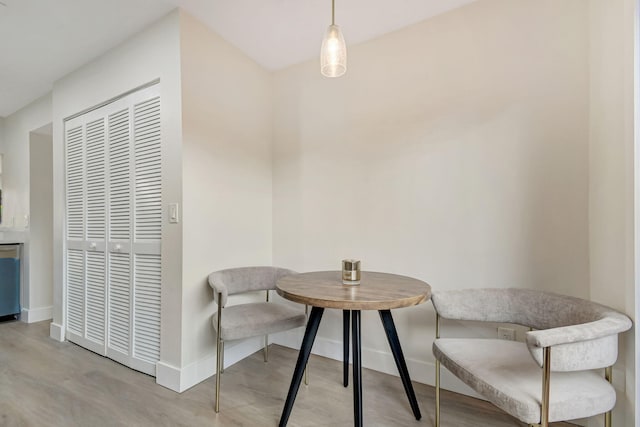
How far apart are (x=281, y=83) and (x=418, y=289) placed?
2.17 metres

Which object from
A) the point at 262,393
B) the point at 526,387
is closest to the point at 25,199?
the point at 262,393

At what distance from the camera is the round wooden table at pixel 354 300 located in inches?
47.9

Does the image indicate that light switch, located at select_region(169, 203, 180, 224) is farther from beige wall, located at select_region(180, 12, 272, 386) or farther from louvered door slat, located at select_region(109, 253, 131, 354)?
louvered door slat, located at select_region(109, 253, 131, 354)

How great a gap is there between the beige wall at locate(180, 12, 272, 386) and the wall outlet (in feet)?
5.97

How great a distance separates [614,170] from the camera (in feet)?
4.30

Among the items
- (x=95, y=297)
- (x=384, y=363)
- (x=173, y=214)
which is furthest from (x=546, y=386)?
(x=95, y=297)

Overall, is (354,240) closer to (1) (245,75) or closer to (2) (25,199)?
(1) (245,75)

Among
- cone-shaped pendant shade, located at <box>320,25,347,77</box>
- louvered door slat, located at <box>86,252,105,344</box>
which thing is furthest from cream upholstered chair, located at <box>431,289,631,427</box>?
louvered door slat, located at <box>86,252,105,344</box>

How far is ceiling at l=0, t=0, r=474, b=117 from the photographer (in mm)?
1880

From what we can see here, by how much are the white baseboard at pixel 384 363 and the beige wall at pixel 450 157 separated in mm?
30

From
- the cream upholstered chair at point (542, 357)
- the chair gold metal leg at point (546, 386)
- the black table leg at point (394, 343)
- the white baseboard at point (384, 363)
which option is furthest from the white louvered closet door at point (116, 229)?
the chair gold metal leg at point (546, 386)

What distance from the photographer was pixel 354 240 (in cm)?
227

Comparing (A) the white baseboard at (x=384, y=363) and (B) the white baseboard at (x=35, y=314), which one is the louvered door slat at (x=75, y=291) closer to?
(B) the white baseboard at (x=35, y=314)

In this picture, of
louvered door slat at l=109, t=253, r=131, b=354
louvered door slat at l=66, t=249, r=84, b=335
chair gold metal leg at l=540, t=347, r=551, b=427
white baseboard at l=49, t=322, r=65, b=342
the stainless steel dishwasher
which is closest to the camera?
chair gold metal leg at l=540, t=347, r=551, b=427
